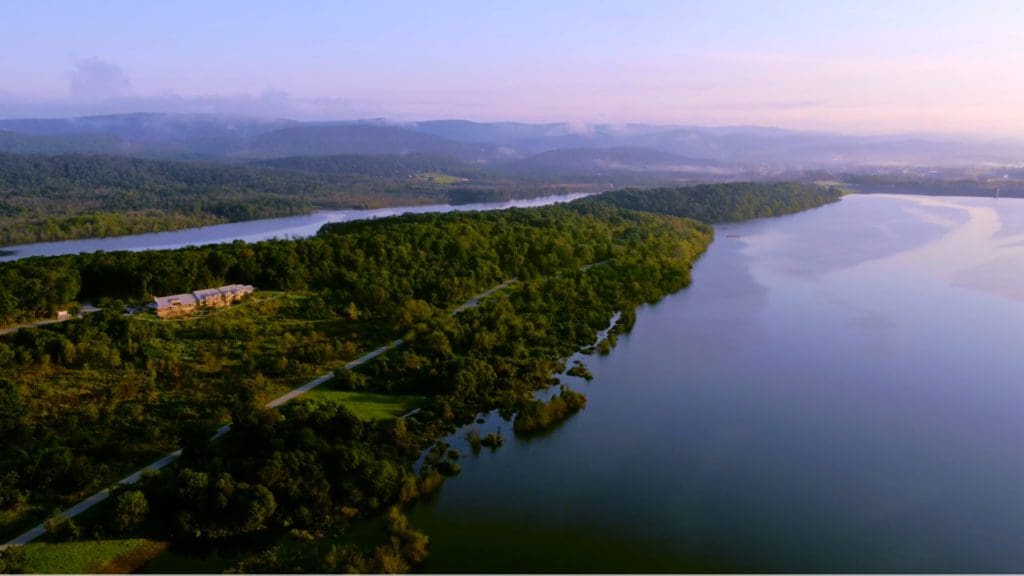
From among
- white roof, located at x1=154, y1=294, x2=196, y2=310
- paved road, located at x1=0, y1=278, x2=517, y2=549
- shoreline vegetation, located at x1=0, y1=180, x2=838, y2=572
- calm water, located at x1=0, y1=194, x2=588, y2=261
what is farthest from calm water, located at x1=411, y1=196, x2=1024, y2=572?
calm water, located at x1=0, y1=194, x2=588, y2=261

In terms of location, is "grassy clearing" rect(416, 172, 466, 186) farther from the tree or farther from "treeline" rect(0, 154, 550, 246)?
the tree

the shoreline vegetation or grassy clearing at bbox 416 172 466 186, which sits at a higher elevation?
grassy clearing at bbox 416 172 466 186

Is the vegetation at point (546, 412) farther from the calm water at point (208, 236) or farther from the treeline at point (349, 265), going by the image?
the calm water at point (208, 236)

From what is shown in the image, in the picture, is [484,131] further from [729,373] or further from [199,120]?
[729,373]

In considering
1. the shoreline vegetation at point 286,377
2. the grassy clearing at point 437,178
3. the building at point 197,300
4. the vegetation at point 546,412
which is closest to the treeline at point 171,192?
the grassy clearing at point 437,178

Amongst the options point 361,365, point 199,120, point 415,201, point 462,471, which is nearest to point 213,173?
point 415,201

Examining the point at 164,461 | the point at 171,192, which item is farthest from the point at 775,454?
the point at 171,192
